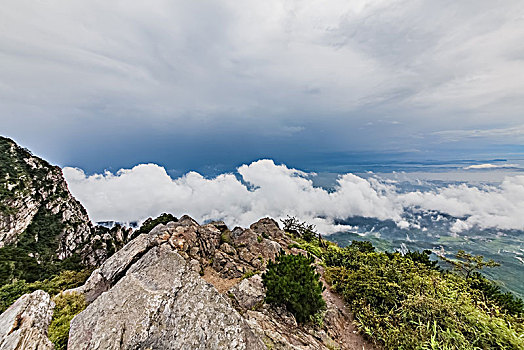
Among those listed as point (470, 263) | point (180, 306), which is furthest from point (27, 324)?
point (470, 263)

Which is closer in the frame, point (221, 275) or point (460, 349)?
point (460, 349)

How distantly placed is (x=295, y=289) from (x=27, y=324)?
34.8 ft

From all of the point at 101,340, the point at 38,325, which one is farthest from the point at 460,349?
the point at 38,325

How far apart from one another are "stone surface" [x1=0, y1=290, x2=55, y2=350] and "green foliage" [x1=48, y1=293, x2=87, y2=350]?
0.25m

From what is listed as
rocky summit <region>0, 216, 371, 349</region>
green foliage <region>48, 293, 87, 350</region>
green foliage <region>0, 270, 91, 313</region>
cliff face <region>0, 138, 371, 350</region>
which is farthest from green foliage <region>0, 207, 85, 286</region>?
rocky summit <region>0, 216, 371, 349</region>

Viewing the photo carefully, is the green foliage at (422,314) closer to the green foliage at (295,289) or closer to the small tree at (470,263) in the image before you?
the small tree at (470,263)

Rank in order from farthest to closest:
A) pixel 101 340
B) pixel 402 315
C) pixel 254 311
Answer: pixel 402 315 < pixel 254 311 < pixel 101 340

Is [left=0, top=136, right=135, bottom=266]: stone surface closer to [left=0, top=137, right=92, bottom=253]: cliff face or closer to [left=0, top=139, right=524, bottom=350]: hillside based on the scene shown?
[left=0, top=137, right=92, bottom=253]: cliff face

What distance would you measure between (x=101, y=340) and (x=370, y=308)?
14.0 meters

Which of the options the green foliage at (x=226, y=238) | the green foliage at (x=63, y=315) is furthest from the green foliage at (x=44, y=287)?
the green foliage at (x=226, y=238)

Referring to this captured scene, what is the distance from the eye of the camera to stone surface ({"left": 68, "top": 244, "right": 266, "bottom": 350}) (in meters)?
7.14

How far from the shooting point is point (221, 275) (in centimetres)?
1623

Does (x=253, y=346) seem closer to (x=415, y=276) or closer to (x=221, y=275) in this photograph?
(x=221, y=275)

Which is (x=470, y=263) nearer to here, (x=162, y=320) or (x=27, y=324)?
(x=162, y=320)
